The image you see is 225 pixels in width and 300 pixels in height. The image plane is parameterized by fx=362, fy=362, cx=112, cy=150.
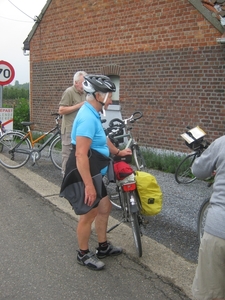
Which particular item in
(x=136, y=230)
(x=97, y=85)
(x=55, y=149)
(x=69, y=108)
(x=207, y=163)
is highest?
(x=97, y=85)

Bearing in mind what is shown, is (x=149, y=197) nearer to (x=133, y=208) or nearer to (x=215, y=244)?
(x=133, y=208)

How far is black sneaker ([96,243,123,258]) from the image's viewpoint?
3.84m

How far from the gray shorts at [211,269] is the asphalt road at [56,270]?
0.98 m

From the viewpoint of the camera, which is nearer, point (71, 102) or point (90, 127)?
point (90, 127)

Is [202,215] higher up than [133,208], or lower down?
lower down

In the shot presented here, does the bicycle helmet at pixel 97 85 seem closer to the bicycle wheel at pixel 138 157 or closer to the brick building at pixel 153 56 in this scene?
the bicycle wheel at pixel 138 157

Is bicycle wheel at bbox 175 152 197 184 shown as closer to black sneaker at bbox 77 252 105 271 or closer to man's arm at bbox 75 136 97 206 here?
black sneaker at bbox 77 252 105 271

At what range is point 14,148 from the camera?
8359 millimetres

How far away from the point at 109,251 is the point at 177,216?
154 cm

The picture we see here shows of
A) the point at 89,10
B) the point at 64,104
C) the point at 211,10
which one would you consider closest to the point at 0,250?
the point at 64,104

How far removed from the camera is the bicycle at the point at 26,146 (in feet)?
26.2

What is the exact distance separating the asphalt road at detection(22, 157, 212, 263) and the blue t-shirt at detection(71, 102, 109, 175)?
1530mm

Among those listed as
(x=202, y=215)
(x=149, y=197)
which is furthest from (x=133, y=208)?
(x=202, y=215)

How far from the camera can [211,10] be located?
7926 mm
